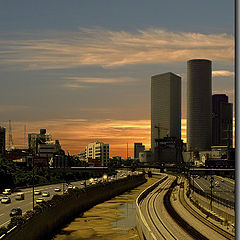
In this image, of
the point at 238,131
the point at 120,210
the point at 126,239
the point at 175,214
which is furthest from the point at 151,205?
the point at 238,131

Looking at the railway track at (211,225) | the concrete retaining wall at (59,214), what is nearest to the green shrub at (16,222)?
the concrete retaining wall at (59,214)

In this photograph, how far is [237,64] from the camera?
27.5 ft

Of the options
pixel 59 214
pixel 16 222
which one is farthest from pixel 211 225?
pixel 16 222

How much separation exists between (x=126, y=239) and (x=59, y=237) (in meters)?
12.8

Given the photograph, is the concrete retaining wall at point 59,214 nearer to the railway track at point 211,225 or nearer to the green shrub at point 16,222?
the green shrub at point 16,222

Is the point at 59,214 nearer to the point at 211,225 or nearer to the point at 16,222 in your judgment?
the point at 211,225

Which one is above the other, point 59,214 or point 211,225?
point 211,225

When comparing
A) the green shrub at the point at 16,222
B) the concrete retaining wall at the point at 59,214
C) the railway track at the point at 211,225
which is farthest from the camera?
the railway track at the point at 211,225

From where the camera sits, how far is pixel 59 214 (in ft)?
315

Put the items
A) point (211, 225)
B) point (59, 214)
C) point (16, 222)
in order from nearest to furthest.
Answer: point (16, 222)
point (211, 225)
point (59, 214)

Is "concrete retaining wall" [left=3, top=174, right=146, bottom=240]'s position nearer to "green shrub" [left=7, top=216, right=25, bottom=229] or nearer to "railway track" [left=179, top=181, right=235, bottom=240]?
"green shrub" [left=7, top=216, right=25, bottom=229]

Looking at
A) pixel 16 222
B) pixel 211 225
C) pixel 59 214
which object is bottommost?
pixel 59 214

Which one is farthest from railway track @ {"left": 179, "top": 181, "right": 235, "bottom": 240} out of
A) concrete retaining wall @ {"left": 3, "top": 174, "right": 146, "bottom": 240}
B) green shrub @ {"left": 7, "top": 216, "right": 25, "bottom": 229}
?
green shrub @ {"left": 7, "top": 216, "right": 25, "bottom": 229}

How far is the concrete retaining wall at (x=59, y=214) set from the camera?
61.7 metres
